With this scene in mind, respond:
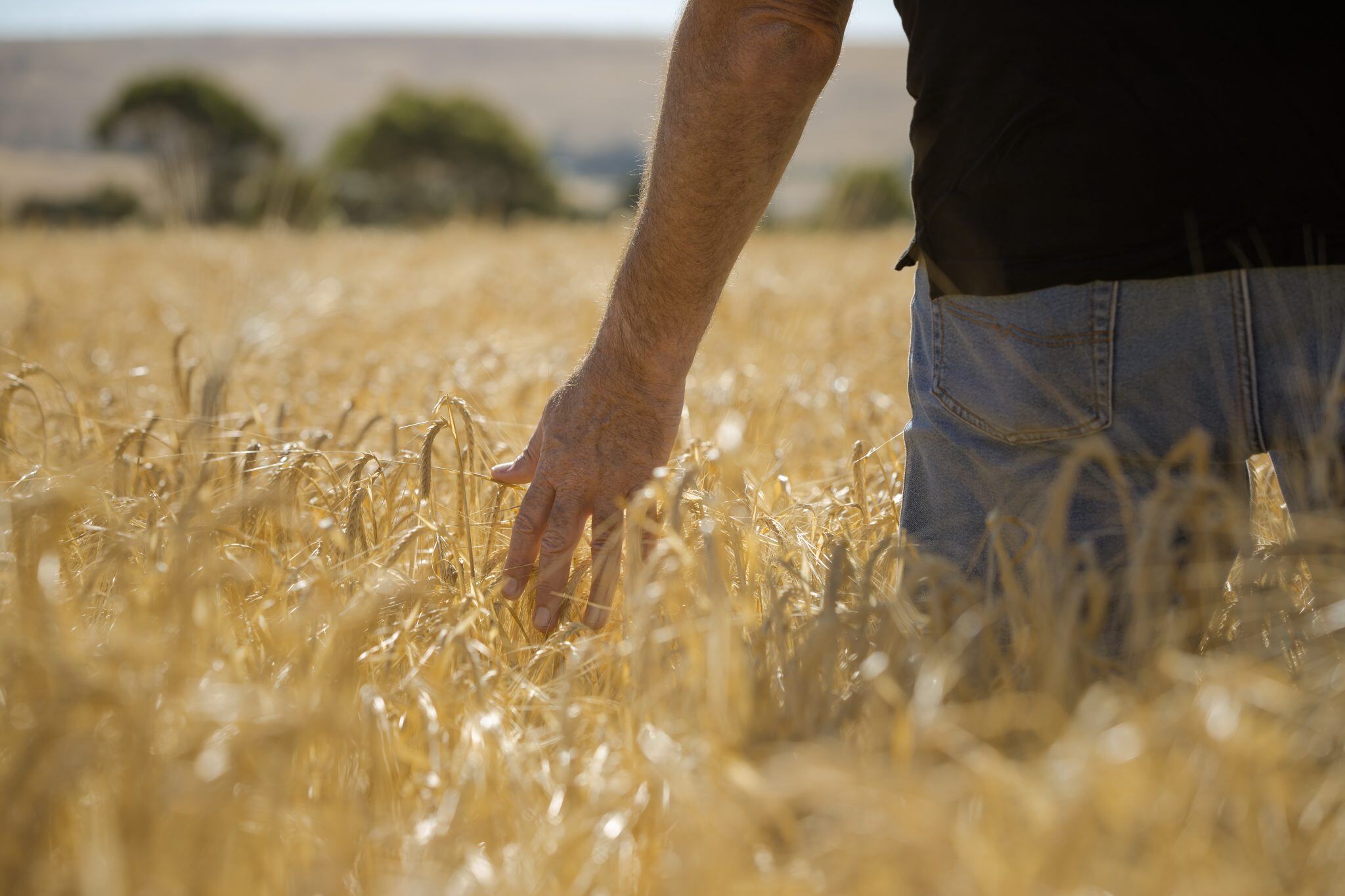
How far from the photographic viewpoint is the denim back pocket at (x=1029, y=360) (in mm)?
1126

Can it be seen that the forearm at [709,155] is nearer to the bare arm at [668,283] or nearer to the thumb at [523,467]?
the bare arm at [668,283]

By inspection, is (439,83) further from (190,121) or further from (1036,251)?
(1036,251)

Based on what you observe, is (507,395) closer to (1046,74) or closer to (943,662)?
(1046,74)

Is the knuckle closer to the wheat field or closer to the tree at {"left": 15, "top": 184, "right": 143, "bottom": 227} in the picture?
the wheat field

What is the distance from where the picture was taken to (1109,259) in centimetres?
111

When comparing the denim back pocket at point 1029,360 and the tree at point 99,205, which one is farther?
the tree at point 99,205

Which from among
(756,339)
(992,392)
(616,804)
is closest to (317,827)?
(616,804)

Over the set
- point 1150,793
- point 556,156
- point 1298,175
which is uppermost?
point 556,156

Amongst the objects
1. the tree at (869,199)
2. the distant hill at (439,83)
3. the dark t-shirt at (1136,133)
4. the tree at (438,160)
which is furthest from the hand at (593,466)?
the distant hill at (439,83)

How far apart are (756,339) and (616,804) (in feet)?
8.89

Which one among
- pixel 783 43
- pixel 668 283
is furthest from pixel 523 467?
pixel 783 43

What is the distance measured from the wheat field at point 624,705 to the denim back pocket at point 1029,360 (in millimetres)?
187

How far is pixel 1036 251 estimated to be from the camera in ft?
3.71

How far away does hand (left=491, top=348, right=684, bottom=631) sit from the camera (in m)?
1.27
